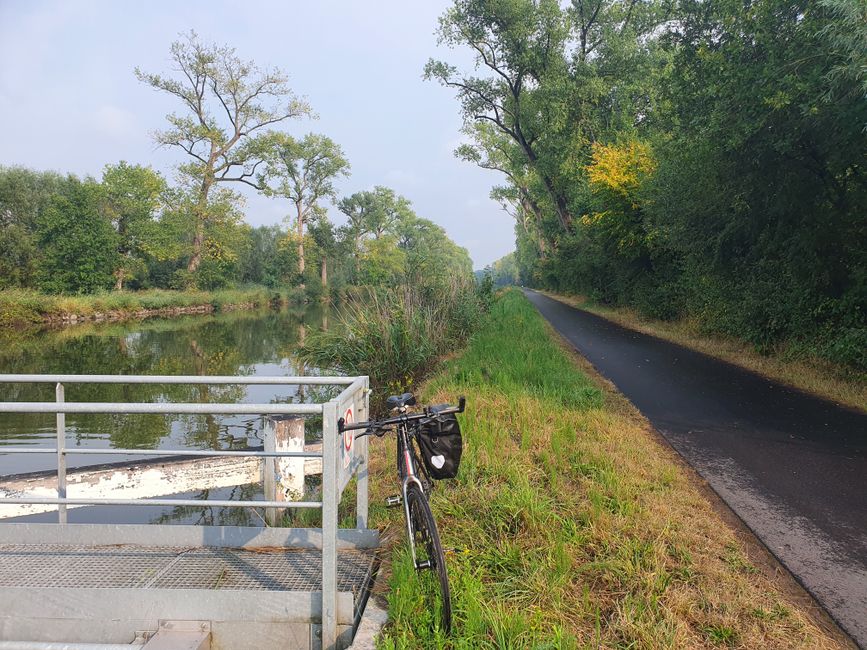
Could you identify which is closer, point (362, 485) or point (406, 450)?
point (406, 450)

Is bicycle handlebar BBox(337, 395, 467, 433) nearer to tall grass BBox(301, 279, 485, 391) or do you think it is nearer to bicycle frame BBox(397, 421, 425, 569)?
bicycle frame BBox(397, 421, 425, 569)

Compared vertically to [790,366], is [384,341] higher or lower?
higher

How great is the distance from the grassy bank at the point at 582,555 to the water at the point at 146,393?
3.28 meters

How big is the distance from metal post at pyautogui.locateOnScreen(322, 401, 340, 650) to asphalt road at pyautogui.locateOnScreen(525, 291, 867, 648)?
107 inches

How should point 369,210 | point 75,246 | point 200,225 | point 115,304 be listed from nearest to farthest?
point 115,304, point 75,246, point 200,225, point 369,210

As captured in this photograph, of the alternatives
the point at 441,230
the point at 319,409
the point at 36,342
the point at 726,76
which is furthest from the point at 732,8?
the point at 441,230

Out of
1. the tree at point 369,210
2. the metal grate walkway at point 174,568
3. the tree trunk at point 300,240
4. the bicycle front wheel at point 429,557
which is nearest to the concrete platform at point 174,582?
the metal grate walkway at point 174,568

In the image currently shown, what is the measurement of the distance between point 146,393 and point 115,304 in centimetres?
2631

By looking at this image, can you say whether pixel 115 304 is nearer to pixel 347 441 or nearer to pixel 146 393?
pixel 146 393

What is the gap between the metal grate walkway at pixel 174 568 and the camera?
3.10m

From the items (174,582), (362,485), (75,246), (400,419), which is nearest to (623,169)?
(362,485)

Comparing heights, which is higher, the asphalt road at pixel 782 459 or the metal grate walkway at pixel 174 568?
the asphalt road at pixel 782 459

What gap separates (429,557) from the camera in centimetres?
276

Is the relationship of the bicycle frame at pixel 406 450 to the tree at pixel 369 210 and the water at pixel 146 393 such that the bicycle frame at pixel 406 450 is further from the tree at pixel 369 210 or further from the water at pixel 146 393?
the tree at pixel 369 210
